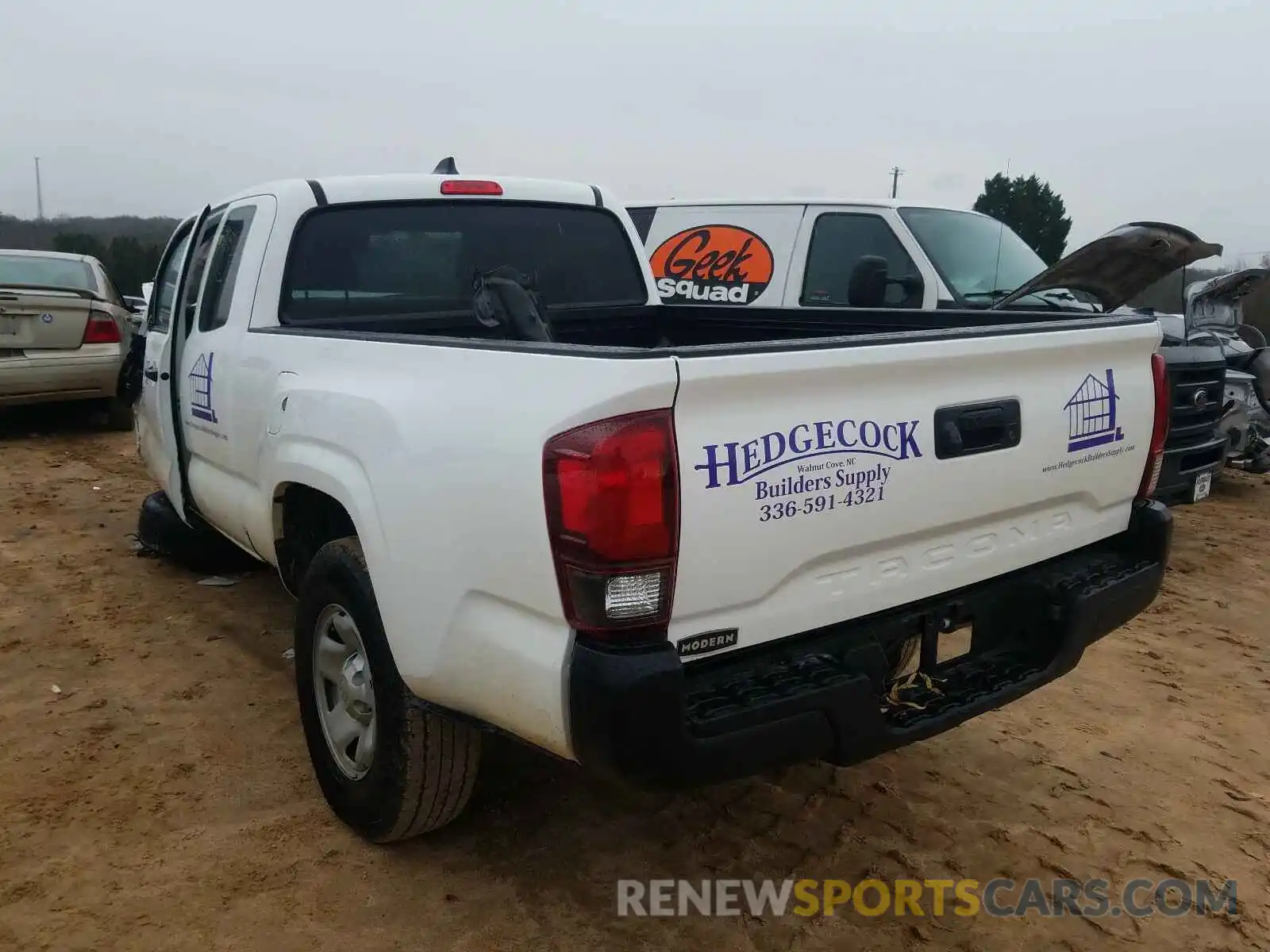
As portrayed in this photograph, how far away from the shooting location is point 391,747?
2.62 m

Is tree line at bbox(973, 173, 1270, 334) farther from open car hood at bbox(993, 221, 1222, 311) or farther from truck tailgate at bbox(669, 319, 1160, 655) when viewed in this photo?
truck tailgate at bbox(669, 319, 1160, 655)

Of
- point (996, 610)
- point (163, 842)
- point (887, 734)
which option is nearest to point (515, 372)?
point (887, 734)

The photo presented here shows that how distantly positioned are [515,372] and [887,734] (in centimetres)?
119

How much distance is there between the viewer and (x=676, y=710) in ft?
6.49

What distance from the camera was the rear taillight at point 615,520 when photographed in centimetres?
194

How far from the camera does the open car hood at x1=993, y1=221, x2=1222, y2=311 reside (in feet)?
18.9

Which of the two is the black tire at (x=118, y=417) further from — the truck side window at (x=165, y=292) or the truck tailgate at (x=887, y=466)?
the truck tailgate at (x=887, y=466)

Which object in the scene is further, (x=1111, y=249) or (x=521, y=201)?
(x=1111, y=249)

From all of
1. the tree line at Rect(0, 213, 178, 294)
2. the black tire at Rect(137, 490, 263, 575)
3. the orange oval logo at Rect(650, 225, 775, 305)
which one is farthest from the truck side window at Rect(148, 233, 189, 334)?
the tree line at Rect(0, 213, 178, 294)

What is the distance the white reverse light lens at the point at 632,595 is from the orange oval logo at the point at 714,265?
5422 millimetres

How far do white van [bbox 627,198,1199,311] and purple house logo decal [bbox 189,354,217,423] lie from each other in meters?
3.43

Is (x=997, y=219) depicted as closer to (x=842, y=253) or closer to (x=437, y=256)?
(x=842, y=253)

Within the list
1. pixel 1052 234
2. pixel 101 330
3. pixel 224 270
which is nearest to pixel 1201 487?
pixel 224 270

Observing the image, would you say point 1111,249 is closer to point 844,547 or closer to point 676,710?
point 844,547
